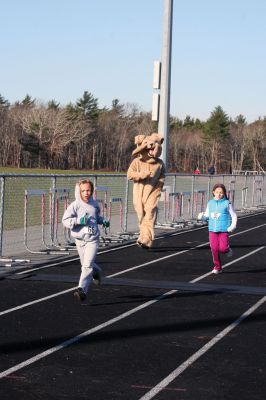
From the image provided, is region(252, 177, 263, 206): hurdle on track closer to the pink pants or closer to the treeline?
the pink pants

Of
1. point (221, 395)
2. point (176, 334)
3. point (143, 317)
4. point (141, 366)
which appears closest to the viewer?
point (221, 395)

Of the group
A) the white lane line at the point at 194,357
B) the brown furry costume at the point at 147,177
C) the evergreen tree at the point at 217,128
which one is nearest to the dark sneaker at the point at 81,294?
the white lane line at the point at 194,357

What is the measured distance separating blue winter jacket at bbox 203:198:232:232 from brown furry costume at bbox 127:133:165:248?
7.69ft

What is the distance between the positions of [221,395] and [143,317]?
3238 millimetres

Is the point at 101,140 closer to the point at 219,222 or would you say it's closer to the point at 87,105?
→ the point at 87,105

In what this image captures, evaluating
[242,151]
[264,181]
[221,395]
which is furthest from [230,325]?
[242,151]

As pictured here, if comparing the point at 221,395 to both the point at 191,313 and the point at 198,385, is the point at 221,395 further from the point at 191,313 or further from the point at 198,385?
the point at 191,313

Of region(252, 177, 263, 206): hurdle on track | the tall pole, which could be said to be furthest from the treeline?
the tall pole

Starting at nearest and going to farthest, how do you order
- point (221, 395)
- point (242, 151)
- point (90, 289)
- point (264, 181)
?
point (221, 395), point (90, 289), point (264, 181), point (242, 151)

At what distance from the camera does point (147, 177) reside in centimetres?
1716

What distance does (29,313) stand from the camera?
9.95 metres

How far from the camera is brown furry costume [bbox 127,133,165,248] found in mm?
16906

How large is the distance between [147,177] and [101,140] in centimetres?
10585

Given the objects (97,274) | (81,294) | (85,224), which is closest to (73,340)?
(81,294)
